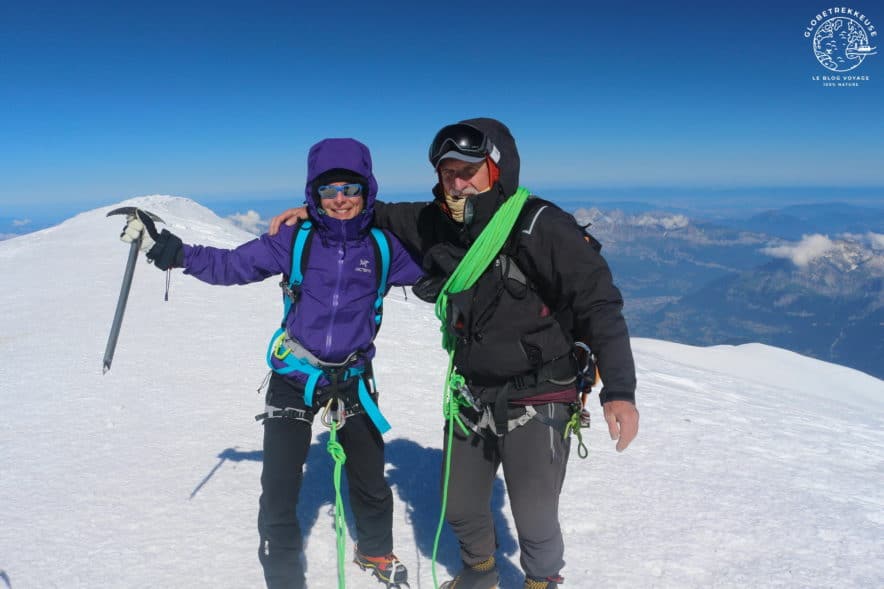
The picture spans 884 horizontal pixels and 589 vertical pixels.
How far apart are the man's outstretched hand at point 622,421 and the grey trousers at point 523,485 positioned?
0.49m

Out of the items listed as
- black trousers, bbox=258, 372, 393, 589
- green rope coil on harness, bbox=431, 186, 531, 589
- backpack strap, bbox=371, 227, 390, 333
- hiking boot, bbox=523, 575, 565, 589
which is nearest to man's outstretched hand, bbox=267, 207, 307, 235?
backpack strap, bbox=371, 227, 390, 333

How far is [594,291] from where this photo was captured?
292 centimetres

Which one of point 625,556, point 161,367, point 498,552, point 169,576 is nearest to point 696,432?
point 625,556

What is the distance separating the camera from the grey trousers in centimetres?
323

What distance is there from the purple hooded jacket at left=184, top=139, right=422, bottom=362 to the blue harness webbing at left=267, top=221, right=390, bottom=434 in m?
0.05

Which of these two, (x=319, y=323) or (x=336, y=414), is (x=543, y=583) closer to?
(x=336, y=414)

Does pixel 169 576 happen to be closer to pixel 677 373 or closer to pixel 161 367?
pixel 161 367

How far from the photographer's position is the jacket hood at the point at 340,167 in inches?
143

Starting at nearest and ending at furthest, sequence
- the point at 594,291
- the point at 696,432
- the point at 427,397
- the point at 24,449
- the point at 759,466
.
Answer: the point at 594,291
the point at 24,449
the point at 759,466
the point at 696,432
the point at 427,397

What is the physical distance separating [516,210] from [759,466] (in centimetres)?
534

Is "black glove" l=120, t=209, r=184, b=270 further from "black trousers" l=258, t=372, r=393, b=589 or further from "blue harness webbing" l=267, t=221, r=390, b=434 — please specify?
"black trousers" l=258, t=372, r=393, b=589

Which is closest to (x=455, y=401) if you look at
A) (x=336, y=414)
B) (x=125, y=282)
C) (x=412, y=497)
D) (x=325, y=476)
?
(x=336, y=414)

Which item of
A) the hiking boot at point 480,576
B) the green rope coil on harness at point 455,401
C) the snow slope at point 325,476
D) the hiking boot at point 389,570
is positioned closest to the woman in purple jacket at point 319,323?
the hiking boot at point 389,570

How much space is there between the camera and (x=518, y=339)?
3.16 metres
